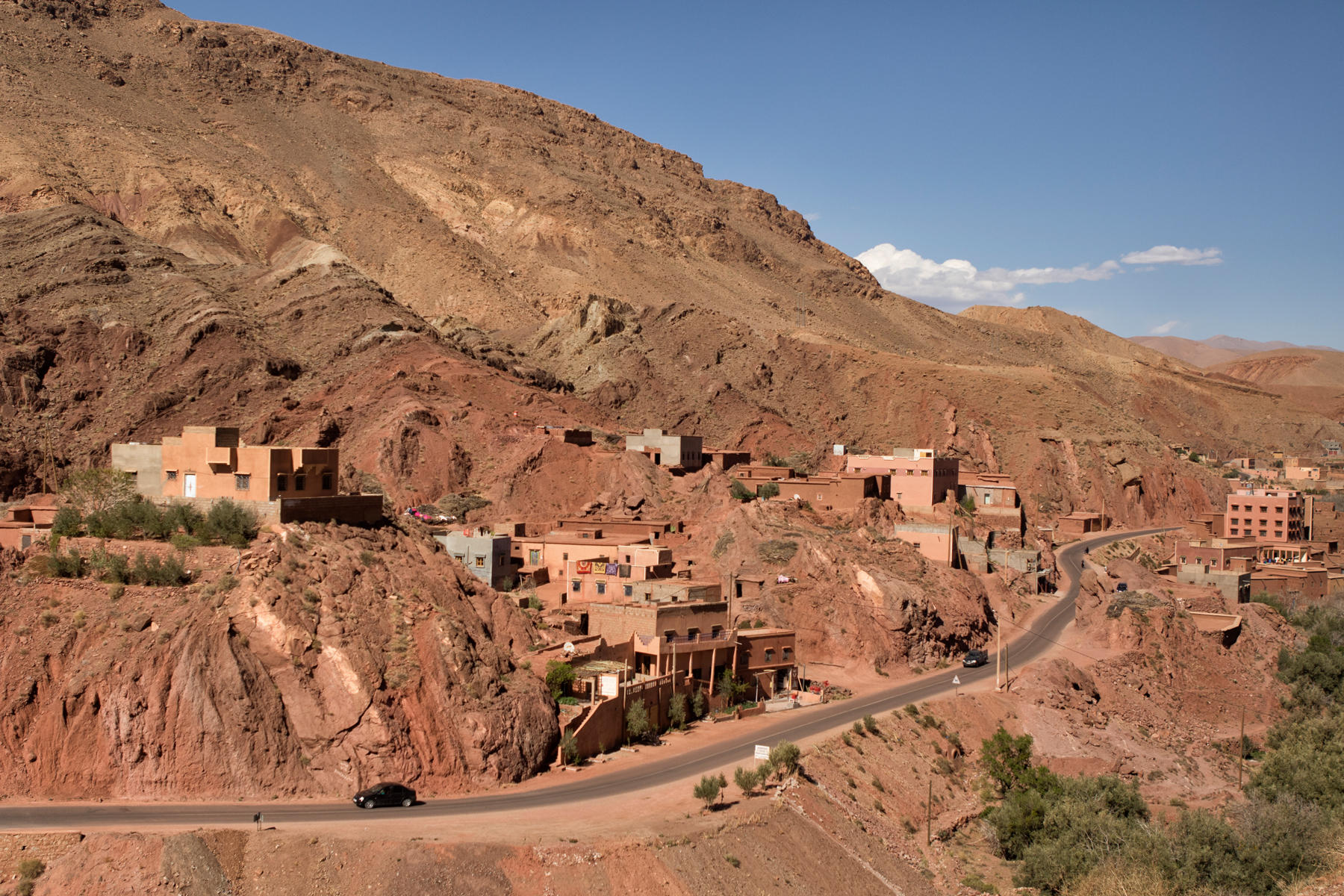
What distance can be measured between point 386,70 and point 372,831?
149 m

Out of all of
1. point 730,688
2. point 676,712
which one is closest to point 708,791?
point 676,712

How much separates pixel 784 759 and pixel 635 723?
4.44 metres

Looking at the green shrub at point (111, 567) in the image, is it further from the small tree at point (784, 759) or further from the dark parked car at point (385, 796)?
the small tree at point (784, 759)

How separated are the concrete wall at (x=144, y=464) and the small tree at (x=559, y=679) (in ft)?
40.4

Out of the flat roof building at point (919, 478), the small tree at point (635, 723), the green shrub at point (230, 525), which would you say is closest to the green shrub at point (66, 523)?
the green shrub at point (230, 525)

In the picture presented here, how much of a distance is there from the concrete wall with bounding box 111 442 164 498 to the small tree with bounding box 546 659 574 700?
1233cm

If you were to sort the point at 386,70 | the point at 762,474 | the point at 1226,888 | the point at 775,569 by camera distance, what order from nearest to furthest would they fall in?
the point at 1226,888 < the point at 775,569 < the point at 762,474 < the point at 386,70

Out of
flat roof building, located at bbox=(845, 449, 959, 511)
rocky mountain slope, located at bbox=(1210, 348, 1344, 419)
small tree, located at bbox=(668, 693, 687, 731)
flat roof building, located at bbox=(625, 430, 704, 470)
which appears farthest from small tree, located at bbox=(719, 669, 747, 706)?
rocky mountain slope, located at bbox=(1210, 348, 1344, 419)

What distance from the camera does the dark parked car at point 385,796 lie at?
90.4 feet

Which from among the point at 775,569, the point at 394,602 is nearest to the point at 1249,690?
the point at 775,569

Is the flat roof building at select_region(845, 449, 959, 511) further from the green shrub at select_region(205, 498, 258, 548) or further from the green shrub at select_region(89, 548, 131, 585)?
the green shrub at select_region(89, 548, 131, 585)

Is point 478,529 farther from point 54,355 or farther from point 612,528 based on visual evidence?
point 54,355

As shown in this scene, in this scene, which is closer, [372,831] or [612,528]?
[372,831]

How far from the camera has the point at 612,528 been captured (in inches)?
2121
